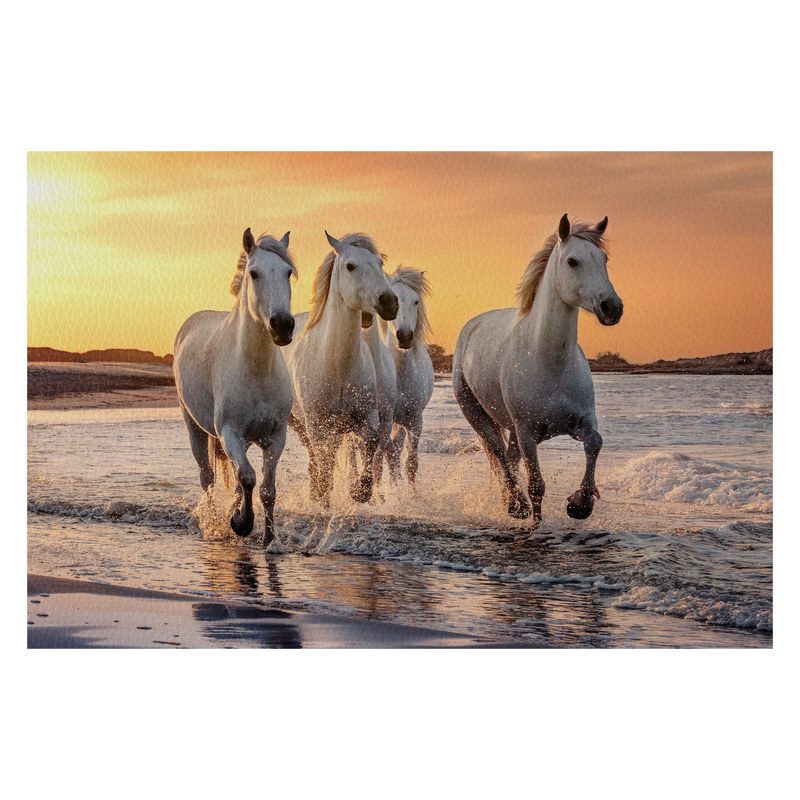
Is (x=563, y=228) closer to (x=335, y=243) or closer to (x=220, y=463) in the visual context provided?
(x=335, y=243)

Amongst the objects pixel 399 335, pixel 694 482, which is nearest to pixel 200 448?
pixel 399 335

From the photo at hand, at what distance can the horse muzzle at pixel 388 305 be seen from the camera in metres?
5.12

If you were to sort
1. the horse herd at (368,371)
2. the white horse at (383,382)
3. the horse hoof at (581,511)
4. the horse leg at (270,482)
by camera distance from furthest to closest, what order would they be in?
1. the white horse at (383,382)
2. the horse leg at (270,482)
3. the horse hoof at (581,511)
4. the horse herd at (368,371)

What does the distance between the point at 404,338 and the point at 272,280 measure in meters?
0.95

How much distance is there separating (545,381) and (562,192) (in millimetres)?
1037

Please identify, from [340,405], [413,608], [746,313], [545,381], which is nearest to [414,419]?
[340,405]

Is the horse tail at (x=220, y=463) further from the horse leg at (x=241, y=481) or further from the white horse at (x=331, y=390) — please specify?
the white horse at (x=331, y=390)

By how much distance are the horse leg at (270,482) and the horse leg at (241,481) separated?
0.14 metres

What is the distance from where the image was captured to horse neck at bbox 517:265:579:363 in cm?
532

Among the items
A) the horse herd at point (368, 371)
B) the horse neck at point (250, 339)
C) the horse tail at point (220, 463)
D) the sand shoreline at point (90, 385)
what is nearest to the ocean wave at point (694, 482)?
the horse herd at point (368, 371)

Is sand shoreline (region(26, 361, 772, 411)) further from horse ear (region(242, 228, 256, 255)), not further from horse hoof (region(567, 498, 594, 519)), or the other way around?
horse ear (region(242, 228, 256, 255))

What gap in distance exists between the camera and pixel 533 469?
5465 millimetres

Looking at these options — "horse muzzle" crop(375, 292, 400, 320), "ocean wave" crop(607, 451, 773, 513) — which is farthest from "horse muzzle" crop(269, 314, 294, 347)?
"ocean wave" crop(607, 451, 773, 513)

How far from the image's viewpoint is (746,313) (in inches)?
198
